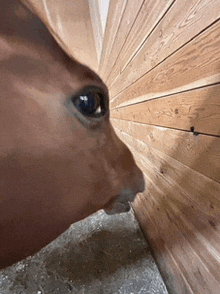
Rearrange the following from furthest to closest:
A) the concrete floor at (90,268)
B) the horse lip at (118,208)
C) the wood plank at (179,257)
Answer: the horse lip at (118,208) → the concrete floor at (90,268) → the wood plank at (179,257)

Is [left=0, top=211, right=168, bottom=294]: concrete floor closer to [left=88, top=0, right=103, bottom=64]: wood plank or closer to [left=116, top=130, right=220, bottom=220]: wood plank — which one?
[left=116, top=130, right=220, bottom=220]: wood plank

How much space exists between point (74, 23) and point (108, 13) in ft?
0.88

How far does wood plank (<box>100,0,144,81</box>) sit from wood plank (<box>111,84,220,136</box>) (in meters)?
0.33

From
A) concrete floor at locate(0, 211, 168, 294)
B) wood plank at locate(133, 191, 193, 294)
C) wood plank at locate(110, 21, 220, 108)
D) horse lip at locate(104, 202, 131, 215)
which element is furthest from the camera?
horse lip at locate(104, 202, 131, 215)

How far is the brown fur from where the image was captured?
49 cm

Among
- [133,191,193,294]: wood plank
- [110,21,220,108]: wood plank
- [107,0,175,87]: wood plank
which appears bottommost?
[133,191,193,294]: wood plank

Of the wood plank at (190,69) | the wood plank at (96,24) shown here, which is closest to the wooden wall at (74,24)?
the wood plank at (96,24)

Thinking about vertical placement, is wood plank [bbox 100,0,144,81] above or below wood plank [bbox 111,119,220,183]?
above

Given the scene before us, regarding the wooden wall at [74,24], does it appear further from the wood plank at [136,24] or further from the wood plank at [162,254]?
the wood plank at [162,254]

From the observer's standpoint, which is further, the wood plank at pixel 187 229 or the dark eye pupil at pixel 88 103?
the dark eye pupil at pixel 88 103

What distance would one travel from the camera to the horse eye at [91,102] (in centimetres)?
65

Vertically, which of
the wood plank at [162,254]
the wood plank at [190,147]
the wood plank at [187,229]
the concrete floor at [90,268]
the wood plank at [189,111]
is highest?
the wood plank at [189,111]

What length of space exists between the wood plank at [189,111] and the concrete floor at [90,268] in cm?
70

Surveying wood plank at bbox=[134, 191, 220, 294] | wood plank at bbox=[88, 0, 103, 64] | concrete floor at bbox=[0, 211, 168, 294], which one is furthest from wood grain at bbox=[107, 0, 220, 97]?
concrete floor at bbox=[0, 211, 168, 294]
